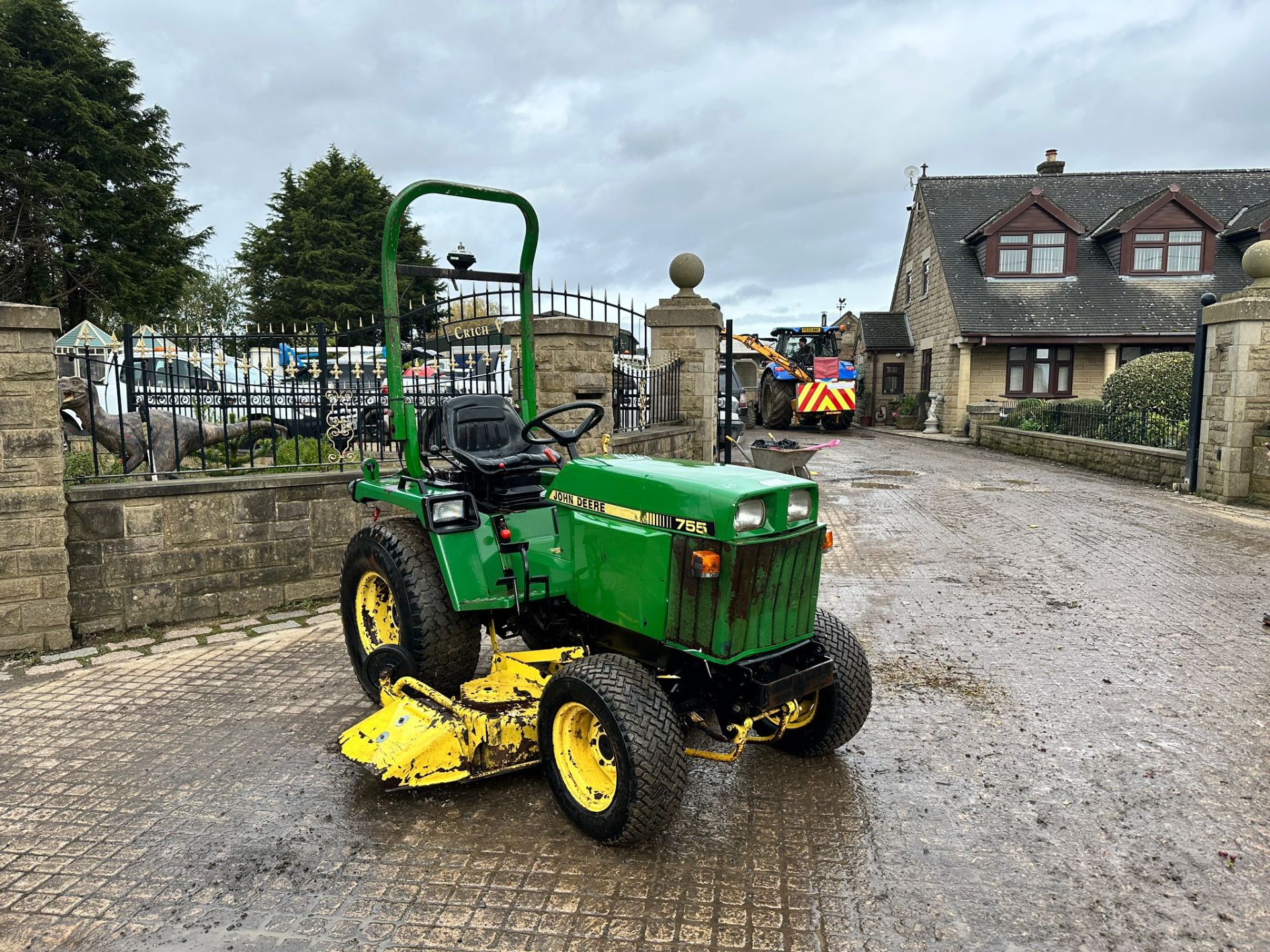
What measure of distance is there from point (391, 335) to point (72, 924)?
8.54 ft

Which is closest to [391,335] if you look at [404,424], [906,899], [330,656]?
[404,424]

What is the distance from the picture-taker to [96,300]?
84.1ft

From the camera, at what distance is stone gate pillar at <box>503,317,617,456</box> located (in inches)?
287

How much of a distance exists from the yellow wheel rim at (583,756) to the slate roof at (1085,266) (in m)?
20.7

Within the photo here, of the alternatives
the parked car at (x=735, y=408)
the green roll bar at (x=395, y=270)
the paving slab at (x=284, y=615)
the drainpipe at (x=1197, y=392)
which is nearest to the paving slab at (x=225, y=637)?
the paving slab at (x=284, y=615)

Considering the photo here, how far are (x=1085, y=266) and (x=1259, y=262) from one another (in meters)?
13.9

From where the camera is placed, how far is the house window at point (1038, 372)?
73.2 ft

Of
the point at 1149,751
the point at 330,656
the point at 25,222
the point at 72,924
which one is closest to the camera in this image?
the point at 72,924

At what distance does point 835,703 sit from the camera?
3475 mm

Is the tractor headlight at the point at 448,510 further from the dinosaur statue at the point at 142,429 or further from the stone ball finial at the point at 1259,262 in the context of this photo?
the stone ball finial at the point at 1259,262

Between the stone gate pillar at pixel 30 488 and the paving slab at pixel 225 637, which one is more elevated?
the stone gate pillar at pixel 30 488

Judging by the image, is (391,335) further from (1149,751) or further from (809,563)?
(1149,751)

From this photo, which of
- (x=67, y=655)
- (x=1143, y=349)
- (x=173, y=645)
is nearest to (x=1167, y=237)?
(x=1143, y=349)

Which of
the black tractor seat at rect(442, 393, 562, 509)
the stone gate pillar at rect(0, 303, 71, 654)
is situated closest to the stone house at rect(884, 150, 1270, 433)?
the black tractor seat at rect(442, 393, 562, 509)
